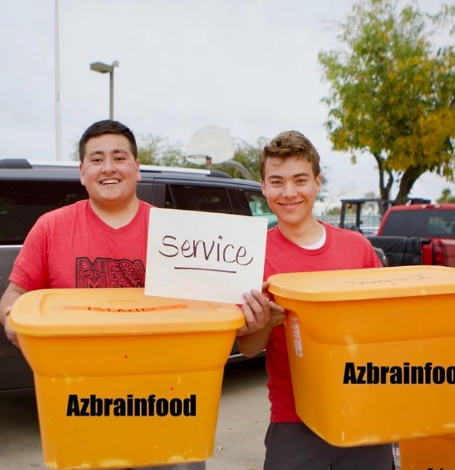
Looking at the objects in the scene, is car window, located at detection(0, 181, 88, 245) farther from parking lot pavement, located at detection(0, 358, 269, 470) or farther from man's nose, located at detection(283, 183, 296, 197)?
man's nose, located at detection(283, 183, 296, 197)

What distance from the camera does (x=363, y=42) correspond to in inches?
600

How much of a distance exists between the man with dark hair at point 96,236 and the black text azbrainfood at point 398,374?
27.2 inches

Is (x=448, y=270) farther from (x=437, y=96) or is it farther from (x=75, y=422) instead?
(x=437, y=96)

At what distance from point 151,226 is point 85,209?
484 millimetres

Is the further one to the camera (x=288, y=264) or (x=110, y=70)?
(x=110, y=70)

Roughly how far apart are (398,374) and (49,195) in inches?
115

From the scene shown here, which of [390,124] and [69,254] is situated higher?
[390,124]

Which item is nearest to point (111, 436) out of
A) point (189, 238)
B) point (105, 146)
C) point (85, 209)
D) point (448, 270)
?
point (189, 238)

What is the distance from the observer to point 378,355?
1573mm

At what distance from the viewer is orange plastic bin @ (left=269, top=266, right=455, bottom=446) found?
1.54m

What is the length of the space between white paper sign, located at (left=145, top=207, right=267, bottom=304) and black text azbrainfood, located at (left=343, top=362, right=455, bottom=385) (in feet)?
1.23

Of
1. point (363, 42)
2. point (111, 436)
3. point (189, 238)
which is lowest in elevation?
point (111, 436)

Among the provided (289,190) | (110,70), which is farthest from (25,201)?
(110,70)

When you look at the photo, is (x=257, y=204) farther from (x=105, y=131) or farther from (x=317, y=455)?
(x=317, y=455)
